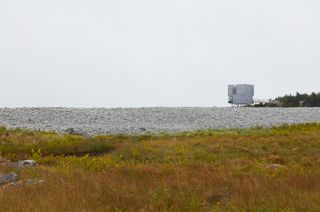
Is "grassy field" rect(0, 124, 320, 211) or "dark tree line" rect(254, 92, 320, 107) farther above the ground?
"dark tree line" rect(254, 92, 320, 107)

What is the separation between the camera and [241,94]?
198 feet

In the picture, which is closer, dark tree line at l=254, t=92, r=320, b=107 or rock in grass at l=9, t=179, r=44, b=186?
rock in grass at l=9, t=179, r=44, b=186

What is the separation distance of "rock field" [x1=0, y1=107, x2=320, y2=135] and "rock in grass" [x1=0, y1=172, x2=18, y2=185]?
14093 millimetres

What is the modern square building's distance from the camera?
5984cm

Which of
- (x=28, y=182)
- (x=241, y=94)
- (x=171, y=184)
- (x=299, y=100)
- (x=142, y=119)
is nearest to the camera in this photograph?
(x=171, y=184)

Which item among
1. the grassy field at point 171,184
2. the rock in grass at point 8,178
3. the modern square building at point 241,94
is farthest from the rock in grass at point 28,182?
the modern square building at point 241,94

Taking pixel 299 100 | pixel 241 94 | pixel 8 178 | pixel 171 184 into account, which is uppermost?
pixel 241 94

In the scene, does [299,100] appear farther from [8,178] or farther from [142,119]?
[8,178]

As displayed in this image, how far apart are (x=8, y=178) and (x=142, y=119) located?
2228cm

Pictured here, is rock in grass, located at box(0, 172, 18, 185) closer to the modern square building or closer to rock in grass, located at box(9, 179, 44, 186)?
rock in grass, located at box(9, 179, 44, 186)

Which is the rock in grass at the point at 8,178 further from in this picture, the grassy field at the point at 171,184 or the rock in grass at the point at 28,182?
the rock in grass at the point at 28,182

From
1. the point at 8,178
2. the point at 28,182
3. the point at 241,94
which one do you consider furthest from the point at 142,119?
the point at 241,94

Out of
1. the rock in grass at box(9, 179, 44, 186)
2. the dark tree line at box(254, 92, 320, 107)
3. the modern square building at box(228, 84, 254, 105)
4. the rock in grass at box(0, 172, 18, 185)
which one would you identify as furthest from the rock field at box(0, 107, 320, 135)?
the modern square building at box(228, 84, 254, 105)

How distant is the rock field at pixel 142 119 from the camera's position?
27359 millimetres
